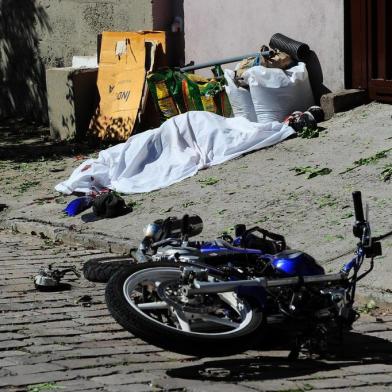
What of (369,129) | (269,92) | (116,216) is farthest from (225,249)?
(269,92)

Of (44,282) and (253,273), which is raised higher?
(253,273)

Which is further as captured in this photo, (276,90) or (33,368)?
(276,90)

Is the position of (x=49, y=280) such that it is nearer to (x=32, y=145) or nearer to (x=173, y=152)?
(x=173, y=152)

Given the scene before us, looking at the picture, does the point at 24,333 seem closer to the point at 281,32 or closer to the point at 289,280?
the point at 289,280

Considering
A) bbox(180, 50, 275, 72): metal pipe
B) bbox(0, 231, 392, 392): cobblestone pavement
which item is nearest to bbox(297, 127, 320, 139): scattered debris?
bbox(180, 50, 275, 72): metal pipe

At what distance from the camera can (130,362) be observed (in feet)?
19.2

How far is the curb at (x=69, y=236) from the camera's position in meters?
9.38

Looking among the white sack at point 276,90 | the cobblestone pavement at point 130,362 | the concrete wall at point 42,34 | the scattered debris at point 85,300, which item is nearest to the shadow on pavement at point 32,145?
the concrete wall at point 42,34

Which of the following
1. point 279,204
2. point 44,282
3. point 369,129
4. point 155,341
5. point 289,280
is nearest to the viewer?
point 155,341

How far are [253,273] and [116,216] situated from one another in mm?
4452

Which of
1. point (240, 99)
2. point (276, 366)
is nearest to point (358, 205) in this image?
point (276, 366)

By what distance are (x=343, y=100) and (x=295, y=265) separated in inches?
247

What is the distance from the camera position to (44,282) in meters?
→ 7.82

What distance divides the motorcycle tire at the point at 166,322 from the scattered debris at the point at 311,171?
14.6ft
